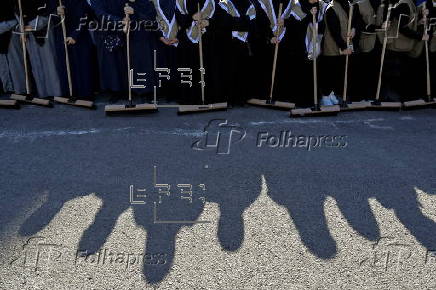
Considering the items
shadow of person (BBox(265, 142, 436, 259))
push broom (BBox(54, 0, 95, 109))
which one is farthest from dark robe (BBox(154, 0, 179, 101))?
shadow of person (BBox(265, 142, 436, 259))

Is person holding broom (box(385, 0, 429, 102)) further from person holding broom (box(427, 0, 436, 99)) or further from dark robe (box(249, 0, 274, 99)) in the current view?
dark robe (box(249, 0, 274, 99))

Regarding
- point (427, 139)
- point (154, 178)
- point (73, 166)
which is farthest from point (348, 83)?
point (73, 166)

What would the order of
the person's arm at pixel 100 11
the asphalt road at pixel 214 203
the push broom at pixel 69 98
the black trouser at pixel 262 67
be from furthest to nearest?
the black trouser at pixel 262 67 < the push broom at pixel 69 98 < the person's arm at pixel 100 11 < the asphalt road at pixel 214 203

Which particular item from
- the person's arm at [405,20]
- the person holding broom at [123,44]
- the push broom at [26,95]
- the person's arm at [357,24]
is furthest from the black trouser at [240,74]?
the push broom at [26,95]

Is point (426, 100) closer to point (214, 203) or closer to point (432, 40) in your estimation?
point (432, 40)

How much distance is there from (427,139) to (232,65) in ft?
9.57

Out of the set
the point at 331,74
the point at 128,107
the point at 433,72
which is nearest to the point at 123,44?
the point at 128,107

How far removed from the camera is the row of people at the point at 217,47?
6.52 meters

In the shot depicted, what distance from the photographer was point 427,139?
577 cm

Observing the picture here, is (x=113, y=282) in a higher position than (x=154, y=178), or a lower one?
lower

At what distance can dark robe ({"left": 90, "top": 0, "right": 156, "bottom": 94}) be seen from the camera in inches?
257

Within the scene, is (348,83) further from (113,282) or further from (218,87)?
(113,282)

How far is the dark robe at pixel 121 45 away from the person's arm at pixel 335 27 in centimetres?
261

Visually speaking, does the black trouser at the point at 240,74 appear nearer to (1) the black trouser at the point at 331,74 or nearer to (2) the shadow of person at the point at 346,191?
(1) the black trouser at the point at 331,74
